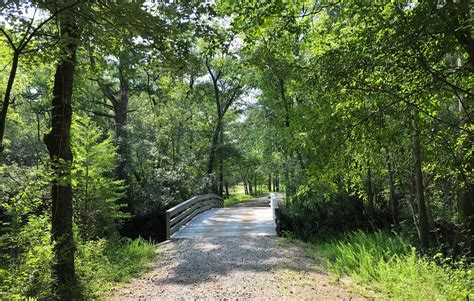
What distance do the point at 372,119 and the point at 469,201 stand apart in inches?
112

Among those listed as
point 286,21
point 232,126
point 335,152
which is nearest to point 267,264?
point 335,152

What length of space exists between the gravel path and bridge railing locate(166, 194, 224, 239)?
1.55 m

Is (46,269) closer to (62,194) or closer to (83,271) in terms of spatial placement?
(83,271)

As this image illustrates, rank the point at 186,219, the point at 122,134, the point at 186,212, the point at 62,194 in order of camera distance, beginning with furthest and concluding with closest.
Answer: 1. the point at 122,134
2. the point at 186,212
3. the point at 186,219
4. the point at 62,194

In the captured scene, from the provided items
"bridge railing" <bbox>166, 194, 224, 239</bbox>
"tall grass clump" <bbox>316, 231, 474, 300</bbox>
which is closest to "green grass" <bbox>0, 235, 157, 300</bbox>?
"bridge railing" <bbox>166, 194, 224, 239</bbox>

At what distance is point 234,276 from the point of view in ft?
19.1

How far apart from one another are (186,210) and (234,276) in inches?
260

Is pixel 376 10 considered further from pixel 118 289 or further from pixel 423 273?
pixel 118 289

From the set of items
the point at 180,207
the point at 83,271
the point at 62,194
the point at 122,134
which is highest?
the point at 122,134

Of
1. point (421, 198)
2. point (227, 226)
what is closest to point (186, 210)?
point (227, 226)

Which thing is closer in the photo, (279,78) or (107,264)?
(279,78)

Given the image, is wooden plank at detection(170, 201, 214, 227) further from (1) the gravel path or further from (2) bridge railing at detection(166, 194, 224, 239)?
(1) the gravel path

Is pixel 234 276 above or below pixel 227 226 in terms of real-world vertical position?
below

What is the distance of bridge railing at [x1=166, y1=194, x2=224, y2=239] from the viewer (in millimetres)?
9800
